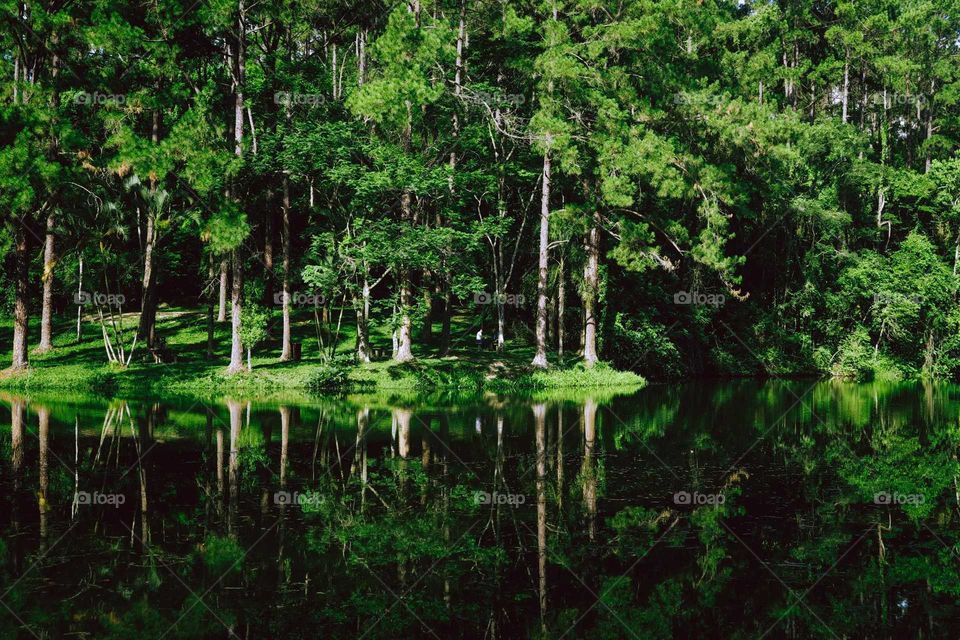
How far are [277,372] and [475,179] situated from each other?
1103 cm

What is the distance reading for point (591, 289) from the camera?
3488 centimetres

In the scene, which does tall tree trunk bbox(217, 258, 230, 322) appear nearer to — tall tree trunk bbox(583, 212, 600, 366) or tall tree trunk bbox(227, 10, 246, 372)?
tall tree trunk bbox(227, 10, 246, 372)

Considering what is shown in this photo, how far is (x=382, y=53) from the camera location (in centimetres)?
3083

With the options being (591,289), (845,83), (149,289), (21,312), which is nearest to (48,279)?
(21,312)

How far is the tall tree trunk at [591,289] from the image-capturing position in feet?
114

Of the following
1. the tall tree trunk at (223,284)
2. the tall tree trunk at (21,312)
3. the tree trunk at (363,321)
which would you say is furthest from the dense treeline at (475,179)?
the tall tree trunk at (223,284)

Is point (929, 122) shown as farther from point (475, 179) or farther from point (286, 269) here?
point (286, 269)

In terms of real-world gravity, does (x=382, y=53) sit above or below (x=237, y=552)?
above

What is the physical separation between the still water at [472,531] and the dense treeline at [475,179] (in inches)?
483

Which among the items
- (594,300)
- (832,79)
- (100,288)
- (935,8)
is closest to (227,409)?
(594,300)

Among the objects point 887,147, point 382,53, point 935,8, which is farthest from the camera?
point 887,147

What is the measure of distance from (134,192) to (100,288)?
37.2ft

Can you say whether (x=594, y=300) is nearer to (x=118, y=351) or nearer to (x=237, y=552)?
(x=118, y=351)

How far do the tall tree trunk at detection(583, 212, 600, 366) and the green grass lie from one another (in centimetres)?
97
